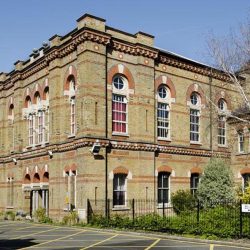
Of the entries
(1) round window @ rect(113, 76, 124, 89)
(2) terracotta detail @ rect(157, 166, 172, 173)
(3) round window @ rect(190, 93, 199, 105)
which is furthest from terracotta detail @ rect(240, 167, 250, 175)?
(1) round window @ rect(113, 76, 124, 89)

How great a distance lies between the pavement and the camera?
1717 cm

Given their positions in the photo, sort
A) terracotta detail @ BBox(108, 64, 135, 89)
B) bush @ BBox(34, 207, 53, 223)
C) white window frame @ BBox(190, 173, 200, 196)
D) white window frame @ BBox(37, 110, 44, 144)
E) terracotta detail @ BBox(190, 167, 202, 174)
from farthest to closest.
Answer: white window frame @ BBox(37, 110, 44, 144) → white window frame @ BBox(190, 173, 200, 196) → terracotta detail @ BBox(190, 167, 202, 174) → bush @ BBox(34, 207, 53, 223) → terracotta detail @ BBox(108, 64, 135, 89)

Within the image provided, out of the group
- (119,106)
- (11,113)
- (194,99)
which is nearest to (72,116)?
(119,106)

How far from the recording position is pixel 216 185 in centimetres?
2823

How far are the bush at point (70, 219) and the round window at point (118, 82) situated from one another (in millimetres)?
8323

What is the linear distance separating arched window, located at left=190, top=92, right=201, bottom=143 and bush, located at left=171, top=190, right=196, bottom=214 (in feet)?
15.9

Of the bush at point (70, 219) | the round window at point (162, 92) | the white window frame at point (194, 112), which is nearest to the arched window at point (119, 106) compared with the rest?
the round window at point (162, 92)

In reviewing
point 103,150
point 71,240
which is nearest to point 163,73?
point 103,150

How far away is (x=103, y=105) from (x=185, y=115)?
315 inches

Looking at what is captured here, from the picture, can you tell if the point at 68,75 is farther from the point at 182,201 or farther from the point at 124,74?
the point at 182,201

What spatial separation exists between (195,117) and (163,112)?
3753 mm

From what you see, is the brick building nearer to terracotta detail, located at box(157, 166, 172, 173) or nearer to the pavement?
terracotta detail, located at box(157, 166, 172, 173)

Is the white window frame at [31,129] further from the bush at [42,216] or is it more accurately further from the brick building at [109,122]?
the bush at [42,216]

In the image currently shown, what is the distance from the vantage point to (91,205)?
24.9 meters
